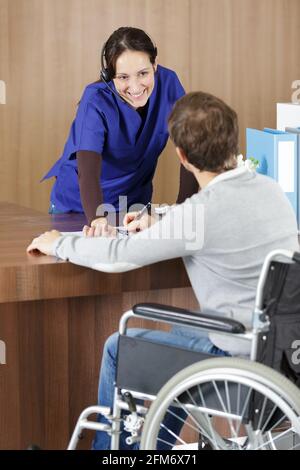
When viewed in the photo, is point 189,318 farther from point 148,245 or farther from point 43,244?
point 43,244

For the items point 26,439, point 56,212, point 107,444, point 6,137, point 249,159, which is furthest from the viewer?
point 6,137

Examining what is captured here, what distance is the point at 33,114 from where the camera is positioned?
465 cm

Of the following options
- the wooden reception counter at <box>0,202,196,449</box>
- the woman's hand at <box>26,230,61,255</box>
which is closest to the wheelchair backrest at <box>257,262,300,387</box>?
the wooden reception counter at <box>0,202,196,449</box>

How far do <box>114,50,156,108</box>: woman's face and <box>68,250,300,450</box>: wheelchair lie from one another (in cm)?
99

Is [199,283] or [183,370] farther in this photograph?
[199,283]

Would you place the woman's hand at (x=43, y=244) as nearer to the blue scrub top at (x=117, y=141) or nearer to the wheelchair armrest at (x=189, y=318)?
the wheelchair armrest at (x=189, y=318)

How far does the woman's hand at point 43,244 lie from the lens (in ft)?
8.22

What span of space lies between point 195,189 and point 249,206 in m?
0.98

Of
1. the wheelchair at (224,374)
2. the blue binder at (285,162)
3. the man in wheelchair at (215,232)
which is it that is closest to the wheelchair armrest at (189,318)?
the wheelchair at (224,374)

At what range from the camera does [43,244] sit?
252 cm

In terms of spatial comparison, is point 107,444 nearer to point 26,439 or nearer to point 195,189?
point 26,439

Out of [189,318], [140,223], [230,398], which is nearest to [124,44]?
[140,223]

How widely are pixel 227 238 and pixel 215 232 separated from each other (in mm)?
31

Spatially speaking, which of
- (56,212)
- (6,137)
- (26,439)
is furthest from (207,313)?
(6,137)
